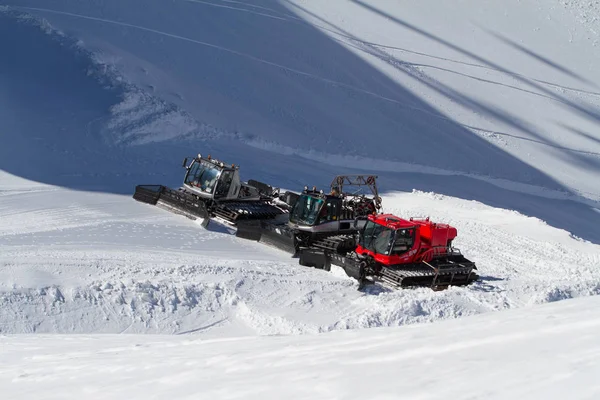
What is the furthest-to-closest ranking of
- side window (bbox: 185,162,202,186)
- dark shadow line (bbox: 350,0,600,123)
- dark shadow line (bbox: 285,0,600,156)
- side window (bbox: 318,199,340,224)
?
dark shadow line (bbox: 350,0,600,123) < dark shadow line (bbox: 285,0,600,156) < side window (bbox: 185,162,202,186) < side window (bbox: 318,199,340,224)

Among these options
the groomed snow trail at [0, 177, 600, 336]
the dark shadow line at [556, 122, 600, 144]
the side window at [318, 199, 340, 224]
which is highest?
the dark shadow line at [556, 122, 600, 144]

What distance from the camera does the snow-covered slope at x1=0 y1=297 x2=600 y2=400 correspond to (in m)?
5.12

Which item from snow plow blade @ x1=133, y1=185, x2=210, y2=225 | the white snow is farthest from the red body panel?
snow plow blade @ x1=133, y1=185, x2=210, y2=225

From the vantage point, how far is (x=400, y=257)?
14.4 metres

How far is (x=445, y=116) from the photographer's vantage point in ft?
100

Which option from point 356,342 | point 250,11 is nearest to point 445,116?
point 250,11

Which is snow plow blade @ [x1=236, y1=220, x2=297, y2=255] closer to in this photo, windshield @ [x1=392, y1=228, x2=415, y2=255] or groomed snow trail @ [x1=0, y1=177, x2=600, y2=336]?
groomed snow trail @ [x1=0, y1=177, x2=600, y2=336]

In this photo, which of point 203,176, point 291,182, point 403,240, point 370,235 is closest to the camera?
point 403,240

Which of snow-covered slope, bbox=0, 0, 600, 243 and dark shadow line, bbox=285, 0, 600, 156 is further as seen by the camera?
dark shadow line, bbox=285, 0, 600, 156

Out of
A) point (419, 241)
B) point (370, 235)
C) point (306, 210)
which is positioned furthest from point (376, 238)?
point (306, 210)

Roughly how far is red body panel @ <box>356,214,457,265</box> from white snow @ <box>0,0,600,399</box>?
2.39 ft

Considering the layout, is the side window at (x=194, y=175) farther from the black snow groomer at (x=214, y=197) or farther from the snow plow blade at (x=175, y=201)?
the snow plow blade at (x=175, y=201)

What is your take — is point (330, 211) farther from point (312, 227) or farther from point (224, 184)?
point (224, 184)

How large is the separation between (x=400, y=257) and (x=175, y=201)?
5672 mm
